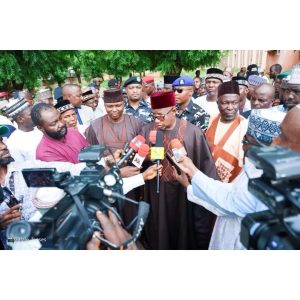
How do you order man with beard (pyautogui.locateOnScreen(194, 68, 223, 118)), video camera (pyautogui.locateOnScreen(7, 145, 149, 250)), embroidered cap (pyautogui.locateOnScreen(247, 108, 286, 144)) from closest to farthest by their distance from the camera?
video camera (pyautogui.locateOnScreen(7, 145, 149, 250)) < embroidered cap (pyautogui.locateOnScreen(247, 108, 286, 144)) < man with beard (pyautogui.locateOnScreen(194, 68, 223, 118))

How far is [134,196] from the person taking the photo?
2908mm

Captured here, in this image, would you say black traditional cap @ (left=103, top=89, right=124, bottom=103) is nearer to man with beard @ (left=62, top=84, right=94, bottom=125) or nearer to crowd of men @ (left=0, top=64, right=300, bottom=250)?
crowd of men @ (left=0, top=64, right=300, bottom=250)

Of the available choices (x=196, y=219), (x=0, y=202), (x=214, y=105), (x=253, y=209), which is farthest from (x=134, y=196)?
(x=214, y=105)

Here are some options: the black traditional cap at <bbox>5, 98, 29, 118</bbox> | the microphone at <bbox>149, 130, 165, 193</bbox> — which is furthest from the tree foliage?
the microphone at <bbox>149, 130, 165, 193</bbox>

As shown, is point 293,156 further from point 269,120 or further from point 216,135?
point 216,135

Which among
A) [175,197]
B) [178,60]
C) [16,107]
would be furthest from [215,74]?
[16,107]

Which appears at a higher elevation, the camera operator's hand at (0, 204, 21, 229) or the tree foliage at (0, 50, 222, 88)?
the tree foliage at (0, 50, 222, 88)

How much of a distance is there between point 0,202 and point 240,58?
→ 10039 mm

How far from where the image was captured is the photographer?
1399 millimetres

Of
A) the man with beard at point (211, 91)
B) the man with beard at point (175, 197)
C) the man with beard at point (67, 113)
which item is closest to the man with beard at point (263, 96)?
the man with beard at point (211, 91)

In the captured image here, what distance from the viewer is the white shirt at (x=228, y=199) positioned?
5.35 ft

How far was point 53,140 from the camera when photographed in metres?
2.47

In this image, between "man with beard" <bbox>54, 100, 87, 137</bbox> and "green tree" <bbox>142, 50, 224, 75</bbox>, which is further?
"green tree" <bbox>142, 50, 224, 75</bbox>

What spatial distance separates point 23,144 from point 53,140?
1.74 ft
